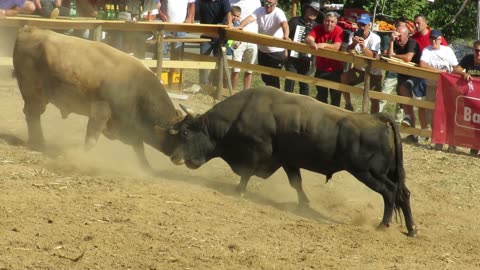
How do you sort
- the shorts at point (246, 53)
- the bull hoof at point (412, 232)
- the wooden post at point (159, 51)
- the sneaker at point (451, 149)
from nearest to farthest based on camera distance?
the bull hoof at point (412, 232), the sneaker at point (451, 149), the wooden post at point (159, 51), the shorts at point (246, 53)

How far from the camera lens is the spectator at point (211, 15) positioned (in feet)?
57.8

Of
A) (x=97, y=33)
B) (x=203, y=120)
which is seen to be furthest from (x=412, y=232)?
(x=97, y=33)

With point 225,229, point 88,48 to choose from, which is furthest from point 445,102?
point 225,229

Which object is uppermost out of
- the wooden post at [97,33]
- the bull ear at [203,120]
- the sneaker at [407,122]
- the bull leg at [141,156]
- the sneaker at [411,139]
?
the wooden post at [97,33]

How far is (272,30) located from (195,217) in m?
8.14

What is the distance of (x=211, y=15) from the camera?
17750 millimetres

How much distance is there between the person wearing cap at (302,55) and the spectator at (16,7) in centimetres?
431

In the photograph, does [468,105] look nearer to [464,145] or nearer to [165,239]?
[464,145]

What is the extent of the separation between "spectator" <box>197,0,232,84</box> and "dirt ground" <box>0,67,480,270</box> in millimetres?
5061

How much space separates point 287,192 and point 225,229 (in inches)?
94.4

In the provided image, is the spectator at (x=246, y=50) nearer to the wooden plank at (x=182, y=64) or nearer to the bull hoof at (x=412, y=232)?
the wooden plank at (x=182, y=64)

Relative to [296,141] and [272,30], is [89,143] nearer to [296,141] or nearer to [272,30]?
[296,141]

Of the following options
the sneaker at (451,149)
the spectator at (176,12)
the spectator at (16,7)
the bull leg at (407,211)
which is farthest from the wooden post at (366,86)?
the spectator at (16,7)

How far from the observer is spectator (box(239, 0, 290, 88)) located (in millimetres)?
16812
